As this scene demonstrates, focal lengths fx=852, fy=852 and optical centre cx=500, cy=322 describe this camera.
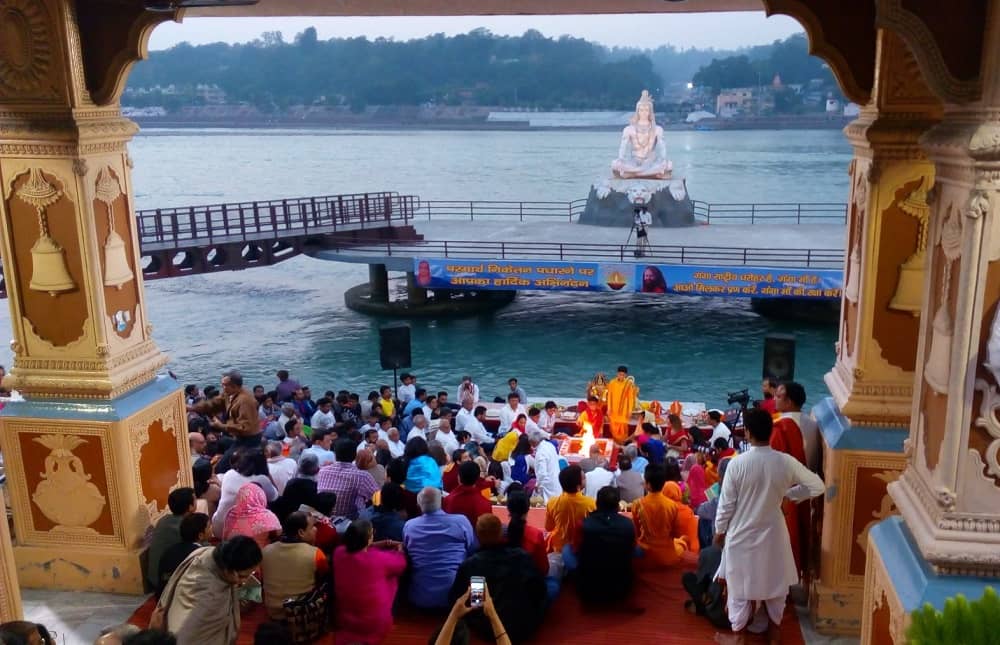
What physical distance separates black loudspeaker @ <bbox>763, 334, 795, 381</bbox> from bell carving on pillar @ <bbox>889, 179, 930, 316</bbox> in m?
6.48

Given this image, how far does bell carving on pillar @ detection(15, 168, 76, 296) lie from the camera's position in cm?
488

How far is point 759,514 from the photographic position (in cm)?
403

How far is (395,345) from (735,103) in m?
118

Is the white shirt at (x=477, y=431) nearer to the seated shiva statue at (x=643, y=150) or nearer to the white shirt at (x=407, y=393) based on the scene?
the white shirt at (x=407, y=393)

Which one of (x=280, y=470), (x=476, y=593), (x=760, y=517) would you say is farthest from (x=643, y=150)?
(x=476, y=593)

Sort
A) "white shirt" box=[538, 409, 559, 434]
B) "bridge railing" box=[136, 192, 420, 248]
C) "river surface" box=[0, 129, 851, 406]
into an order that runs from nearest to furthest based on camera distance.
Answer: "white shirt" box=[538, 409, 559, 434] < "river surface" box=[0, 129, 851, 406] < "bridge railing" box=[136, 192, 420, 248]

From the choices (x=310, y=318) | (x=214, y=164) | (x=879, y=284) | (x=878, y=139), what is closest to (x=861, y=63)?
(x=878, y=139)

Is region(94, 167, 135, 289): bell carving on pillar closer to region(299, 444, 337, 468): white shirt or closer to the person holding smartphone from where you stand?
region(299, 444, 337, 468): white shirt

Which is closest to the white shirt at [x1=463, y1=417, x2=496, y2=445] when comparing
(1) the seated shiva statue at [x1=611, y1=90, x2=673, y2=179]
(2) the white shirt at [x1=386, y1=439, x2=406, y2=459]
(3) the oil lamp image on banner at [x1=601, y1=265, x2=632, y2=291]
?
(2) the white shirt at [x1=386, y1=439, x2=406, y2=459]

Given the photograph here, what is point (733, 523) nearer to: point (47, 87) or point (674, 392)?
point (47, 87)

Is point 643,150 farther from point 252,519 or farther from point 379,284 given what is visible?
Result: point 252,519

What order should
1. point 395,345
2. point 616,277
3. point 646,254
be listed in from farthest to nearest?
point 646,254
point 616,277
point 395,345

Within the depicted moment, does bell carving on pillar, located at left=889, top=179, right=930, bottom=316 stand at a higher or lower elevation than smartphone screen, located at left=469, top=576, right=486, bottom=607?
higher

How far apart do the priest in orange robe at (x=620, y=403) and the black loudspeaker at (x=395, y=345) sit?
3.74 m
